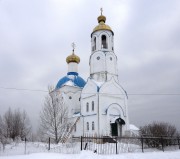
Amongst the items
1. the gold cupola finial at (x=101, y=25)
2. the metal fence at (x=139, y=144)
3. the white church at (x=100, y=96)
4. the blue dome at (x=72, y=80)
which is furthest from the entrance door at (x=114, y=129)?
the gold cupola finial at (x=101, y=25)

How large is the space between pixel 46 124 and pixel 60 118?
1.44 meters

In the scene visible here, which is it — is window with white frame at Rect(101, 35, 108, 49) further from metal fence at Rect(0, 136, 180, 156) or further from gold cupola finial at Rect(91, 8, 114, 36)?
metal fence at Rect(0, 136, 180, 156)

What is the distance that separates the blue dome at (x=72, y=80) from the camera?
30.8m

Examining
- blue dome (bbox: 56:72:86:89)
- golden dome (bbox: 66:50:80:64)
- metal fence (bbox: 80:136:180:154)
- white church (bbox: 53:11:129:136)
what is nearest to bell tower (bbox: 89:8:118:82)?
white church (bbox: 53:11:129:136)

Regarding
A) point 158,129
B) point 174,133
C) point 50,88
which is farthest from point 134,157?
point 50,88

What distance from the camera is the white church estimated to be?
23.0 m

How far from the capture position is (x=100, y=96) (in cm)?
2344

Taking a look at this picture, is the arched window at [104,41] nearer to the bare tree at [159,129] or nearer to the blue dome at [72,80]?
the blue dome at [72,80]

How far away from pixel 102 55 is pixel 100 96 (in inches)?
233

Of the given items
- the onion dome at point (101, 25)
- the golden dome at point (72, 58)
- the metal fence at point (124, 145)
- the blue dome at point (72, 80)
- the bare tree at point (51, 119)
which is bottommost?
the metal fence at point (124, 145)

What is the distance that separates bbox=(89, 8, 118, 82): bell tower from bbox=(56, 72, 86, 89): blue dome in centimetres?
516

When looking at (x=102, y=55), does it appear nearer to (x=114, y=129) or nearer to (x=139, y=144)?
(x=114, y=129)

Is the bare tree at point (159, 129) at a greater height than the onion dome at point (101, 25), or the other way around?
the onion dome at point (101, 25)

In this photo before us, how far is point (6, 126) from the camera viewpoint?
31922 millimetres
